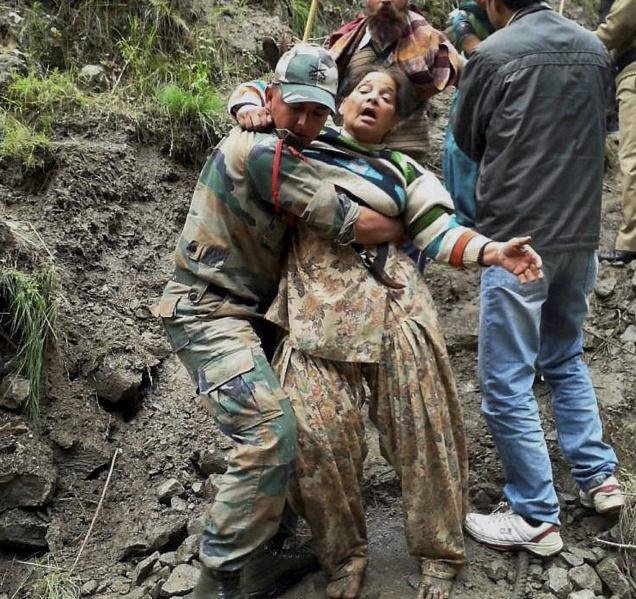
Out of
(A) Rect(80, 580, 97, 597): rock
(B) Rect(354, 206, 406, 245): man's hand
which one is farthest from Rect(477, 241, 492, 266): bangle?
(A) Rect(80, 580, 97, 597): rock

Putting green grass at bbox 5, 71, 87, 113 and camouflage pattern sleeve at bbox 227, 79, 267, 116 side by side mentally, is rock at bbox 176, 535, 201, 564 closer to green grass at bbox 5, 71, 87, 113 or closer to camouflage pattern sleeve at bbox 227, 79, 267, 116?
camouflage pattern sleeve at bbox 227, 79, 267, 116

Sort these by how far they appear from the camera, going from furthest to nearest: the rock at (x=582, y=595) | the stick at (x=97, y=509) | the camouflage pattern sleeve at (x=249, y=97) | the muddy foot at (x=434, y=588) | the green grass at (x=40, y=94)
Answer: the green grass at (x=40, y=94)
the stick at (x=97, y=509)
the rock at (x=582, y=595)
the muddy foot at (x=434, y=588)
the camouflage pattern sleeve at (x=249, y=97)

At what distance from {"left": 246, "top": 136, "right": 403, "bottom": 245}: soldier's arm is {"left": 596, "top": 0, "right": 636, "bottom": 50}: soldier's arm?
2.79 meters

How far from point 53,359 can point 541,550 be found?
2.48 m

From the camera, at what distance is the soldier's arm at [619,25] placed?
4.45 m

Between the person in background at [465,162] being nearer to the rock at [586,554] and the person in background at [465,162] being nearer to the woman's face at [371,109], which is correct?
the woman's face at [371,109]

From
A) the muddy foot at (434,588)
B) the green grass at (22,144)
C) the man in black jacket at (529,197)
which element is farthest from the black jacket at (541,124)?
the green grass at (22,144)

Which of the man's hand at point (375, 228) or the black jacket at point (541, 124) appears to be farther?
the black jacket at point (541, 124)

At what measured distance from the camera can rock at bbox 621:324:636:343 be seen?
4578mm

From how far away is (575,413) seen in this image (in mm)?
3348

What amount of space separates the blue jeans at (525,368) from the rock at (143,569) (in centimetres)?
152

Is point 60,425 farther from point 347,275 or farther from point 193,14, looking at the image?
point 193,14

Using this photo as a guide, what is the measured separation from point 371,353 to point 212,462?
1.42m

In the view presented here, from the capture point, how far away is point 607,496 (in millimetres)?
3258
